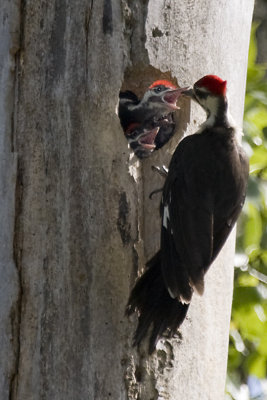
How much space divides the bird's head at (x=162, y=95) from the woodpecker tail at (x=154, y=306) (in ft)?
1.71

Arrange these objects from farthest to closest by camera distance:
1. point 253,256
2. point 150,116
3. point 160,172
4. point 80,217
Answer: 1. point 253,256
2. point 150,116
3. point 160,172
4. point 80,217

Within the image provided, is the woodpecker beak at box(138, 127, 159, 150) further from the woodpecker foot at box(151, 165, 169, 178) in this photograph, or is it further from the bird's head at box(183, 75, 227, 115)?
the bird's head at box(183, 75, 227, 115)

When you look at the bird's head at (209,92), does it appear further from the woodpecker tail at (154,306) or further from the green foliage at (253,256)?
the woodpecker tail at (154,306)

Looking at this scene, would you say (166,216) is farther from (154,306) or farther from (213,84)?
(213,84)

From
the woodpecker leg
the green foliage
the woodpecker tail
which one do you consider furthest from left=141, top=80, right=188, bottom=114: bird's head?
the woodpecker tail

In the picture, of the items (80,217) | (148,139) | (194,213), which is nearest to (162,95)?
(148,139)

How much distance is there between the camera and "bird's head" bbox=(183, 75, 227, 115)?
2848 millimetres

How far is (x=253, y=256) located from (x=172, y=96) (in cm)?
81

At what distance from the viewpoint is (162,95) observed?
2.97m

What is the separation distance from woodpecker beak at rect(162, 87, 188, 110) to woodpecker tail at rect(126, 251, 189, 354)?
0.52 meters

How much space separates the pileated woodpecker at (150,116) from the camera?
2.95 metres

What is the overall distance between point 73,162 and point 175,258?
1.29ft

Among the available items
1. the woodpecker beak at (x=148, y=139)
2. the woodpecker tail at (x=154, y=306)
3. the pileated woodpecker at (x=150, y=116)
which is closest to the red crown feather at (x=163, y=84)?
the pileated woodpecker at (x=150, y=116)

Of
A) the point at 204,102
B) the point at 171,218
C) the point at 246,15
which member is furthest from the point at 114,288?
the point at 246,15
